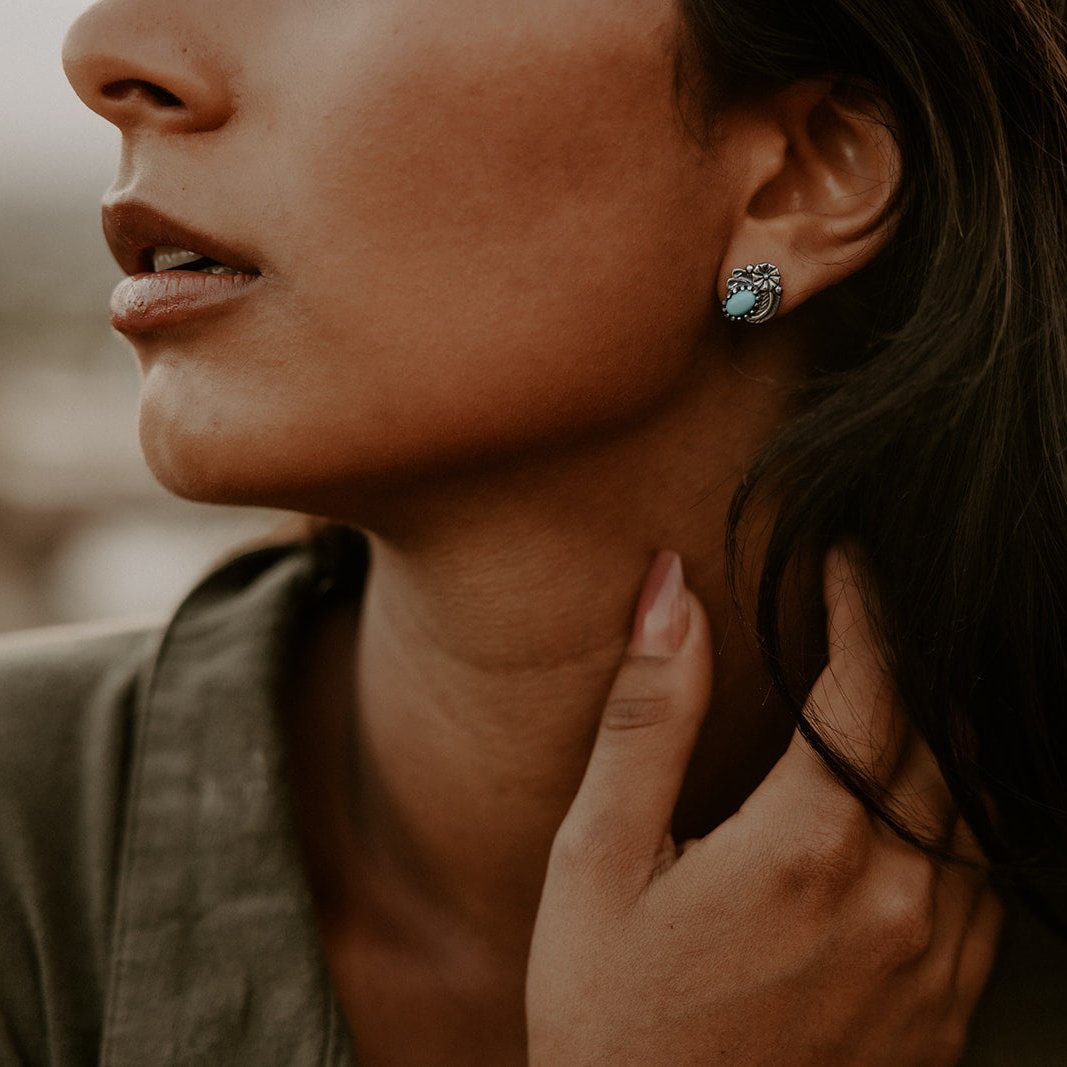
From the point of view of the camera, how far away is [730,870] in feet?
4.67

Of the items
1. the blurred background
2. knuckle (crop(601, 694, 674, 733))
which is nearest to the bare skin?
knuckle (crop(601, 694, 674, 733))

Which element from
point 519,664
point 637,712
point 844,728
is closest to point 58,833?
point 519,664

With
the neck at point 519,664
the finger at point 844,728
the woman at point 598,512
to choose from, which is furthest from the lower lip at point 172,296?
the finger at point 844,728

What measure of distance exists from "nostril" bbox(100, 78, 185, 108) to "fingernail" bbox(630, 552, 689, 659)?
32.8 inches

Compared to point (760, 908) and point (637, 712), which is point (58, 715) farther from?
point (760, 908)

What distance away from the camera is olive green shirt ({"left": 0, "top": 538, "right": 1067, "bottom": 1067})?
1.54m

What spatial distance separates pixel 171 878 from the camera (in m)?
1.62

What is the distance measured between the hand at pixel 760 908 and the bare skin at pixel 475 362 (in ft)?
0.11

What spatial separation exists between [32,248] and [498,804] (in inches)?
416

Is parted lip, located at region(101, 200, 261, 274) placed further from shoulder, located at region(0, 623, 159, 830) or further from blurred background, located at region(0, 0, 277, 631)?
blurred background, located at region(0, 0, 277, 631)

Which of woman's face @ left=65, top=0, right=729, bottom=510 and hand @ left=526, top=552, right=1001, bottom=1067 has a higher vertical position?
woman's face @ left=65, top=0, right=729, bottom=510

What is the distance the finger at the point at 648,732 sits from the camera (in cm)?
148

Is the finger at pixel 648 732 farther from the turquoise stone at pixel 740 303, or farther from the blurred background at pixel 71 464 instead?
the blurred background at pixel 71 464

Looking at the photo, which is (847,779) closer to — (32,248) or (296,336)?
(296,336)
